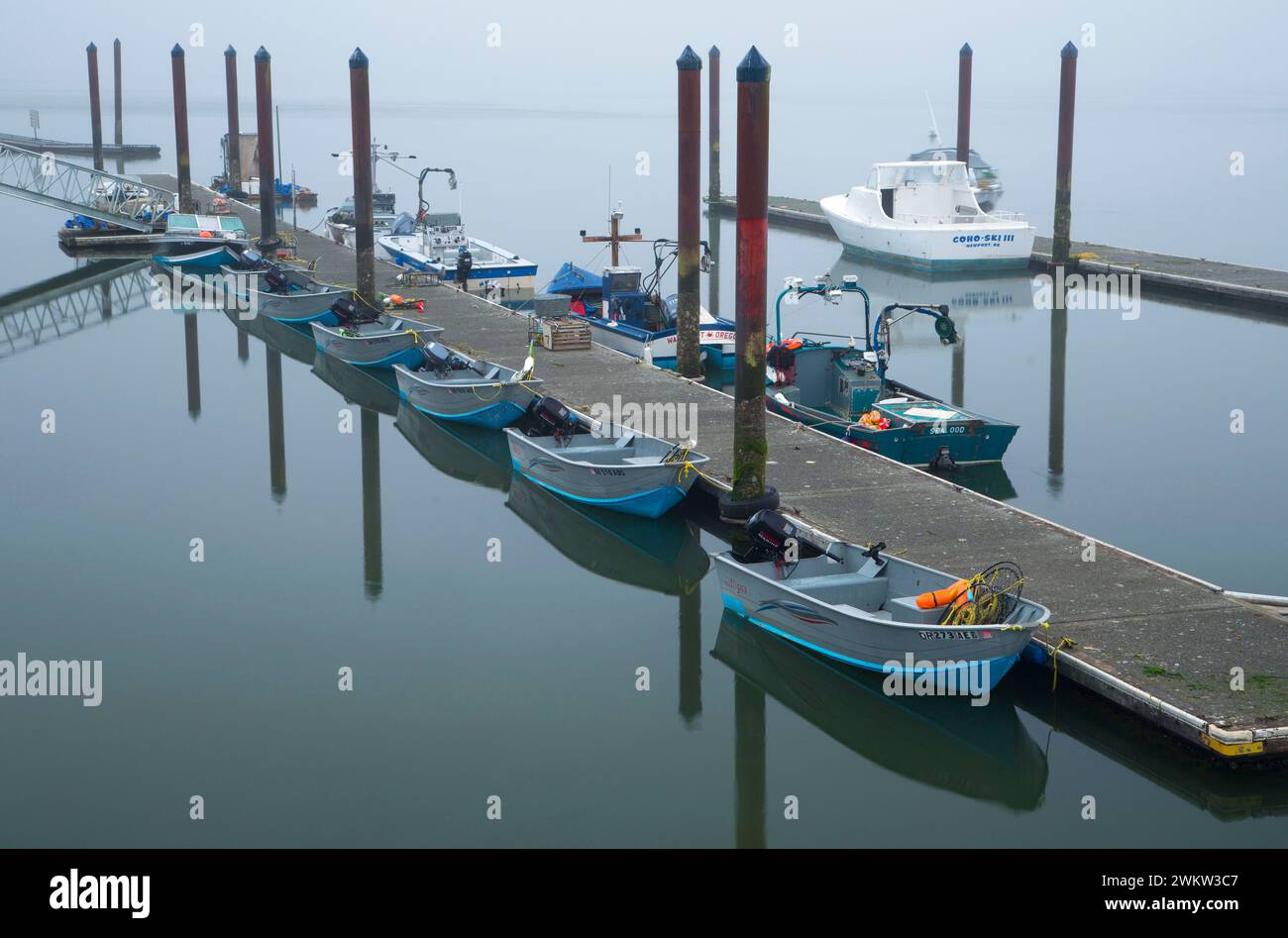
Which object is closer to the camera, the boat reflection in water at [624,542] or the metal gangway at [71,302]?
the boat reflection in water at [624,542]

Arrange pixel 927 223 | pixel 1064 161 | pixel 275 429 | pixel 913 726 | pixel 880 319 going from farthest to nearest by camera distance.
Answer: pixel 927 223, pixel 1064 161, pixel 275 429, pixel 880 319, pixel 913 726

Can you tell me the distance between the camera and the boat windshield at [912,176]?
44.8 meters

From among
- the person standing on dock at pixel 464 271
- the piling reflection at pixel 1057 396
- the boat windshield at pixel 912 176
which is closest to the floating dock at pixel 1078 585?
the piling reflection at pixel 1057 396

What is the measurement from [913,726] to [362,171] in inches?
858

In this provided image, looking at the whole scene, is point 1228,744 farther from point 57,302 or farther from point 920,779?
point 57,302

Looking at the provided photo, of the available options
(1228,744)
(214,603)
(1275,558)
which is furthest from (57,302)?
(1228,744)

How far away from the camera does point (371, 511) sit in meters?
19.5

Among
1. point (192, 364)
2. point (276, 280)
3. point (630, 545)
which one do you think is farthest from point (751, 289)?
point (276, 280)

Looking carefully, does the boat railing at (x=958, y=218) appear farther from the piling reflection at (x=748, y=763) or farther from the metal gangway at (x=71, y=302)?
the piling reflection at (x=748, y=763)

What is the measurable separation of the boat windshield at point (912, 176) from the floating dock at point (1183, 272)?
330cm

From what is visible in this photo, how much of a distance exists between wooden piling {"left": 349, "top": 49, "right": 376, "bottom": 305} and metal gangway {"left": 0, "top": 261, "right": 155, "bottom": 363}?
7535mm

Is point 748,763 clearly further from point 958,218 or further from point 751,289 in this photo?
point 958,218

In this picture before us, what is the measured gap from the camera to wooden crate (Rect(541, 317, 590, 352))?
85.8 feet

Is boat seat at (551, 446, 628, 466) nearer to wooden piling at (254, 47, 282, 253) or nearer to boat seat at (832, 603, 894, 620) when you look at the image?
boat seat at (832, 603, 894, 620)
